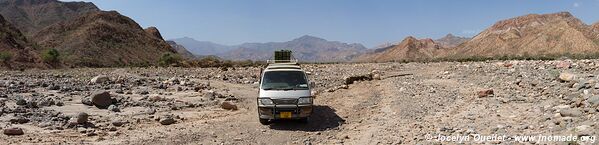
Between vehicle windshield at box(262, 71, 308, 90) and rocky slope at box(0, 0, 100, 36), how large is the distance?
107 m

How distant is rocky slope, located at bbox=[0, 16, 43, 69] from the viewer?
52.3 metres

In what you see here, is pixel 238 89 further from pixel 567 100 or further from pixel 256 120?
pixel 567 100

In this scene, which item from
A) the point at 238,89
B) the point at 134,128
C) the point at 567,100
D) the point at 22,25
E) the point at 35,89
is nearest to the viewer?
the point at 567,100

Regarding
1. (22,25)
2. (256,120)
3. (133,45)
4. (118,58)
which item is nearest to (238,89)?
(256,120)

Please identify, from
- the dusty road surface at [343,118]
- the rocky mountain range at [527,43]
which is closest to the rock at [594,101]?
the dusty road surface at [343,118]

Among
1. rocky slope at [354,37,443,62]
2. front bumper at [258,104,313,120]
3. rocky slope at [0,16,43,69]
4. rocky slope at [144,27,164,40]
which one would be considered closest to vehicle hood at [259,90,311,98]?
front bumper at [258,104,313,120]

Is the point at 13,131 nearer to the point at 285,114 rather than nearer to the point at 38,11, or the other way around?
the point at 285,114

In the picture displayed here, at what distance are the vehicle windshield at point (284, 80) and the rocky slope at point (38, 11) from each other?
107 m

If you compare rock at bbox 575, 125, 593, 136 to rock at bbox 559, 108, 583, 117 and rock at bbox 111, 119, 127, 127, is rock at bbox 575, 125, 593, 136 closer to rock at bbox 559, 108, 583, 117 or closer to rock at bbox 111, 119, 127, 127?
rock at bbox 559, 108, 583, 117

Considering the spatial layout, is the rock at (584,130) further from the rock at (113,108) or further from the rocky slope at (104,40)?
the rocky slope at (104,40)

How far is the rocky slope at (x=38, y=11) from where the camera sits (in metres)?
115

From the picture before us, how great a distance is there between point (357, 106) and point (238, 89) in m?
9.18

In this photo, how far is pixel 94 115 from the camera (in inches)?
572

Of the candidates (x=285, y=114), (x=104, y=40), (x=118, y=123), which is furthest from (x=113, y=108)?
(x=104, y=40)
